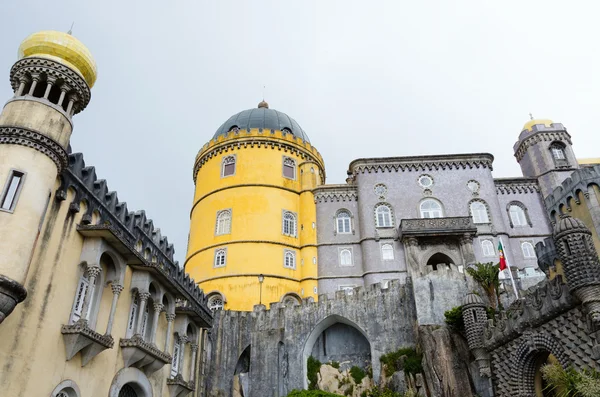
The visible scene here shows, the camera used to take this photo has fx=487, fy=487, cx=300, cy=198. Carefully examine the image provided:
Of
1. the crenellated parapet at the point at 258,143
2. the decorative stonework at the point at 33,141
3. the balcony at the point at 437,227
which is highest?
the crenellated parapet at the point at 258,143

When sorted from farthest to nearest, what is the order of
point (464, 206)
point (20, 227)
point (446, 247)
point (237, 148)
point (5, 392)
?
point (237, 148) → point (464, 206) → point (446, 247) → point (20, 227) → point (5, 392)

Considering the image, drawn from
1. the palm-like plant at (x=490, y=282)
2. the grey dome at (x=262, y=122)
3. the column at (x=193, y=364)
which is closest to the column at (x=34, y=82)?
the column at (x=193, y=364)

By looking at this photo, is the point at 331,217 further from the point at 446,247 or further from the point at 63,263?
the point at 63,263

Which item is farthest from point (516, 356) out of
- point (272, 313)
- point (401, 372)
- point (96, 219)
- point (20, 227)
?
point (20, 227)

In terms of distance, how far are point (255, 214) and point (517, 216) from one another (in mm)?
17633

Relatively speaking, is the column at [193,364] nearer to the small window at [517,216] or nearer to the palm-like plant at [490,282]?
the palm-like plant at [490,282]

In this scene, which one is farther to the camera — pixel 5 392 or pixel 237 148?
pixel 237 148

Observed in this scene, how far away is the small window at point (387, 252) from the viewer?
101ft

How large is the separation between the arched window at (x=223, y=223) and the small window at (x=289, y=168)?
5.05 m

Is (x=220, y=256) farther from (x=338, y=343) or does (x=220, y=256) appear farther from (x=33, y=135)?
(x=33, y=135)

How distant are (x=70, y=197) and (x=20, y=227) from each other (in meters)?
2.57

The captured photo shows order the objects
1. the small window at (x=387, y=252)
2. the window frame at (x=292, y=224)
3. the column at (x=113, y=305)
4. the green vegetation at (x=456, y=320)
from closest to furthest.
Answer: the column at (x=113, y=305)
the green vegetation at (x=456, y=320)
the small window at (x=387, y=252)
the window frame at (x=292, y=224)

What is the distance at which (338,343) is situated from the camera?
24797mm

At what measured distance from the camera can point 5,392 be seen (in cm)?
1075
